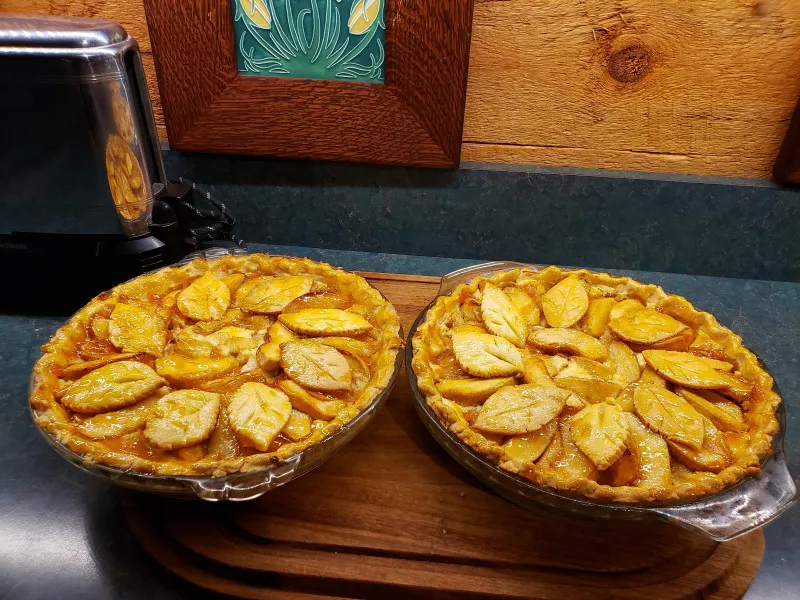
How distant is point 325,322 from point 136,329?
0.38 m

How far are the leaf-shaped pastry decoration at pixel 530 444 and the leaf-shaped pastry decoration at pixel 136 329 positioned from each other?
0.70m

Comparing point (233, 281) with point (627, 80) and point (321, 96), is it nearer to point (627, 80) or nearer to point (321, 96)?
point (321, 96)

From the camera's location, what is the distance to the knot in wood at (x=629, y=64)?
1.45m

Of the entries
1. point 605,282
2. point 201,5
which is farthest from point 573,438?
point 201,5

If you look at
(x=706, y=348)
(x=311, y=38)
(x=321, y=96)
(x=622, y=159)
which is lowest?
(x=706, y=348)

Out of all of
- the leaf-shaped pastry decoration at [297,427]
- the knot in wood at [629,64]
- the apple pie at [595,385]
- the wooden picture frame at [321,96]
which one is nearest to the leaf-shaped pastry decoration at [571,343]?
the apple pie at [595,385]

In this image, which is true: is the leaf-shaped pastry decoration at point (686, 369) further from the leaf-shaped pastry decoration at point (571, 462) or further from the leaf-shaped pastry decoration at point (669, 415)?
the leaf-shaped pastry decoration at point (571, 462)

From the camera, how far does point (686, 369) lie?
1127 millimetres

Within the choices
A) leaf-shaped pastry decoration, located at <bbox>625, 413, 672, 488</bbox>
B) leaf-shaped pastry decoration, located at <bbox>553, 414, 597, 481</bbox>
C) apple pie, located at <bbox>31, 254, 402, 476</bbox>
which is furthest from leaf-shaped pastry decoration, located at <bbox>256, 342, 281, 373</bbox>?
leaf-shaped pastry decoration, located at <bbox>625, 413, 672, 488</bbox>

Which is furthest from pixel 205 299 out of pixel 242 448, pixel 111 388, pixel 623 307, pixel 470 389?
pixel 623 307

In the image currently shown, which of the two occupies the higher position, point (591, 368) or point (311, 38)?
point (311, 38)

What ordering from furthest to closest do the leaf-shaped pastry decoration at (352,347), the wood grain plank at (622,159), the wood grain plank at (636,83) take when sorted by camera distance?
the wood grain plank at (622,159)
the wood grain plank at (636,83)
the leaf-shaped pastry decoration at (352,347)

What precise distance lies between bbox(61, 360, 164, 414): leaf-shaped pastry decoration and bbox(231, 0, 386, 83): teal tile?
0.86 metres

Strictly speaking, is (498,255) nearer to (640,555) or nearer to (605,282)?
(605,282)
